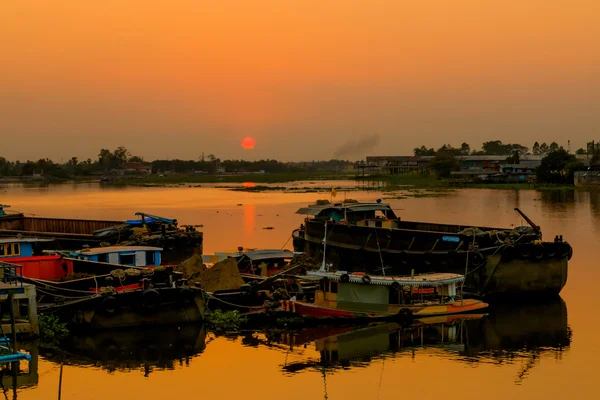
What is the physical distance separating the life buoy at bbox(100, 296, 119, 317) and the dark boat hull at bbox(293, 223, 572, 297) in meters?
10.7

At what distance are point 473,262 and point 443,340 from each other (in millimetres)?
A: 6171

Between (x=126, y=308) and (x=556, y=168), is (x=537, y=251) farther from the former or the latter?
(x=556, y=168)

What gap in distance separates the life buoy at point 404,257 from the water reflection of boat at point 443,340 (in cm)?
642

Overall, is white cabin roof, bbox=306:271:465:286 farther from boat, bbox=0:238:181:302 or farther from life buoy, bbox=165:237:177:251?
life buoy, bbox=165:237:177:251

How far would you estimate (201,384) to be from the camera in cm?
2048

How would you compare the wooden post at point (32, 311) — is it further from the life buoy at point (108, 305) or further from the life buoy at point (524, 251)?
the life buoy at point (524, 251)

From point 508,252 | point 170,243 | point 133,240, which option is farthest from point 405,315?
point 133,240

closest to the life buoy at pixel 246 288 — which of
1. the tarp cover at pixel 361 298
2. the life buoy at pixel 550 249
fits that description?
the tarp cover at pixel 361 298

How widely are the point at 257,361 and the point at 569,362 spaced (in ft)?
29.2

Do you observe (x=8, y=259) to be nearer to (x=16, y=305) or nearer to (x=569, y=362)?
(x=16, y=305)

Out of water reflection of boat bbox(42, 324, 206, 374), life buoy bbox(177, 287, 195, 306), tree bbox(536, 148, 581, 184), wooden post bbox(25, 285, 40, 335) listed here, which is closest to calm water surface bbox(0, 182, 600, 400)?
water reflection of boat bbox(42, 324, 206, 374)

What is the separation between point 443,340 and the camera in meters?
24.5

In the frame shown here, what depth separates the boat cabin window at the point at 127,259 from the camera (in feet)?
93.8

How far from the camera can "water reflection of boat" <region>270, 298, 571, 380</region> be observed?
2281 cm
